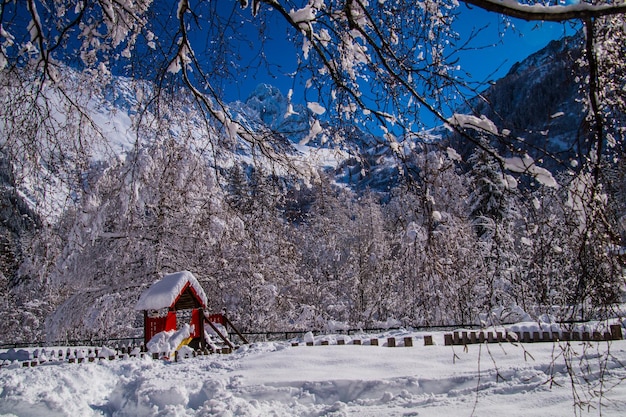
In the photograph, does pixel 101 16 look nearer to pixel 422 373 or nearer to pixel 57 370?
pixel 422 373

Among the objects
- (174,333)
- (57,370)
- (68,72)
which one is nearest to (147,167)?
(174,333)

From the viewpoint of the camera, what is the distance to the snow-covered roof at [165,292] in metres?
11.6

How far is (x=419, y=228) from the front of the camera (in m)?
2.41

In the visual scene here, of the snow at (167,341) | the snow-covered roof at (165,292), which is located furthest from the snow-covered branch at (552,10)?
the snow-covered roof at (165,292)

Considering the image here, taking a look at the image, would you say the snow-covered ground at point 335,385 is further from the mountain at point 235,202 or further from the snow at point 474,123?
the snow at point 474,123

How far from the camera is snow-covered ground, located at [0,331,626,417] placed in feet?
16.7

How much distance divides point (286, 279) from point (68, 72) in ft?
63.1

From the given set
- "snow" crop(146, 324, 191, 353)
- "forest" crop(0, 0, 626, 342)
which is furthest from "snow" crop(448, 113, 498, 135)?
"snow" crop(146, 324, 191, 353)

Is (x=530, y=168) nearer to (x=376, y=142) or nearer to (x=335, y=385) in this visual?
(x=376, y=142)

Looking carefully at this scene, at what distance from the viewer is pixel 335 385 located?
6340mm

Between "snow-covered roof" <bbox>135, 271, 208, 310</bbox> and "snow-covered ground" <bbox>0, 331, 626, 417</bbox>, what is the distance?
2739mm

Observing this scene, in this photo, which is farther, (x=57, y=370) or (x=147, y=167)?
(x=147, y=167)

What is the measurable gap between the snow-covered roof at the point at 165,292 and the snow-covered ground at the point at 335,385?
274 centimetres

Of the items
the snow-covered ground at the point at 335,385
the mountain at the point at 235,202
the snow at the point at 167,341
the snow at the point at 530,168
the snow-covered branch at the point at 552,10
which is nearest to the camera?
the snow-covered branch at the point at 552,10
